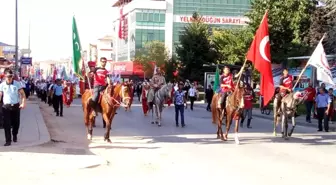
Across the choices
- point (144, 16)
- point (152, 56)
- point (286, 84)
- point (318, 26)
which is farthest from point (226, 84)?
point (144, 16)

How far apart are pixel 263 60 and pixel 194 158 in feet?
16.0

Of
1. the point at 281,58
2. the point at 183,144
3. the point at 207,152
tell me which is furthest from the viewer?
the point at 281,58

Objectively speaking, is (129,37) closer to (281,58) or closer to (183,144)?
(281,58)

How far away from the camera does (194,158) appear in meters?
12.2

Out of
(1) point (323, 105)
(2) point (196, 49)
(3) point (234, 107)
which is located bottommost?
(1) point (323, 105)

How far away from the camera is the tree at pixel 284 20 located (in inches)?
1681

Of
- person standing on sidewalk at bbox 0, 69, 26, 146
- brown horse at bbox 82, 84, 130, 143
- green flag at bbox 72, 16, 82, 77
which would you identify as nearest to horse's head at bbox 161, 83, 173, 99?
green flag at bbox 72, 16, 82, 77

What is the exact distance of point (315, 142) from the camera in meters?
16.3

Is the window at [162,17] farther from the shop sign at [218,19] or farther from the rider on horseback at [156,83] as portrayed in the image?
the rider on horseback at [156,83]

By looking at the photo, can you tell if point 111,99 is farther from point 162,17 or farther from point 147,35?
point 162,17

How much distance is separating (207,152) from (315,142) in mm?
4746

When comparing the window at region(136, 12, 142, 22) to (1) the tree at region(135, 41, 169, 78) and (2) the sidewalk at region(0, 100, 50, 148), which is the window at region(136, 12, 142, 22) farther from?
(2) the sidewalk at region(0, 100, 50, 148)

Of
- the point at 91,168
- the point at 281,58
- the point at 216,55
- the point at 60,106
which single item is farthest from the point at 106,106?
the point at 216,55

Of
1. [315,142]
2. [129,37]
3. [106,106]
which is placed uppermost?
[129,37]
